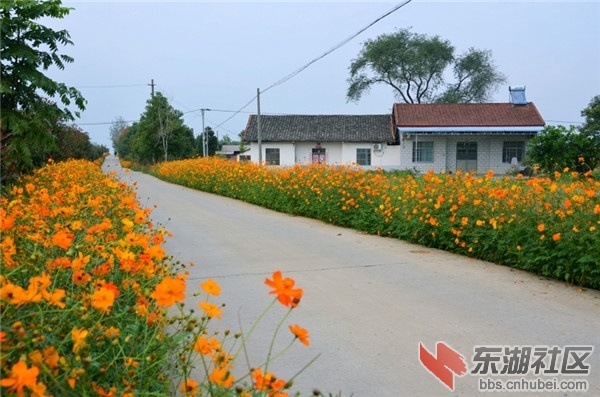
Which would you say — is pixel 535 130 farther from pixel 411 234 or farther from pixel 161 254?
pixel 161 254

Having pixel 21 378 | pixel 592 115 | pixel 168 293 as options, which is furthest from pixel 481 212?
pixel 592 115

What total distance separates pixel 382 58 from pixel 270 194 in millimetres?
31734

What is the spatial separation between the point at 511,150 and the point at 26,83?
90.0 ft

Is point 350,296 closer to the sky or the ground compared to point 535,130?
closer to the ground

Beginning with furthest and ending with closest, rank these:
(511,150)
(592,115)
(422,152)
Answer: (592,115) → (422,152) → (511,150)

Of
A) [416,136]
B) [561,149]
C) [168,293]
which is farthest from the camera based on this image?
[416,136]

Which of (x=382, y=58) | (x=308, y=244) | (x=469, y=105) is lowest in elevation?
(x=308, y=244)

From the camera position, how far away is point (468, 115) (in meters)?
30.5

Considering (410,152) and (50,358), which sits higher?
(410,152)

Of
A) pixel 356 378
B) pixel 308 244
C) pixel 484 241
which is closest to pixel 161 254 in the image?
pixel 356 378

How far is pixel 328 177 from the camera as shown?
34.2 feet

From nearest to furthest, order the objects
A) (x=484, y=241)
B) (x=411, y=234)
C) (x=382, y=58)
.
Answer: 1. (x=484, y=241)
2. (x=411, y=234)
3. (x=382, y=58)

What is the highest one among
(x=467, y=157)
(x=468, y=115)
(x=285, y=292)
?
(x=468, y=115)
